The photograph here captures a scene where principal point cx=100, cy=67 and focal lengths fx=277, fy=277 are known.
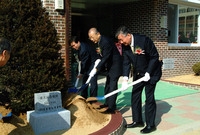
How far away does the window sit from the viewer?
11.5m

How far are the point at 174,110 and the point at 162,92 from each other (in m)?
2.08

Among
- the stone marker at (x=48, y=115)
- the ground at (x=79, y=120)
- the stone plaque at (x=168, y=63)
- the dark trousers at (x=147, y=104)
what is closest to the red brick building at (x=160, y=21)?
the stone plaque at (x=168, y=63)

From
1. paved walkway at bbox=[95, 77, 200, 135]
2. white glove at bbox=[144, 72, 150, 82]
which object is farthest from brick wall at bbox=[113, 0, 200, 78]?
white glove at bbox=[144, 72, 150, 82]

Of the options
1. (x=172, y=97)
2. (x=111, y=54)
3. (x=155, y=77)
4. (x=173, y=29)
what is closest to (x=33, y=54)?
(x=111, y=54)

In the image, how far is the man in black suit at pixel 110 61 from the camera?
16.8 ft

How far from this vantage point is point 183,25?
11977mm

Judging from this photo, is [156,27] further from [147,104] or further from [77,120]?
[77,120]

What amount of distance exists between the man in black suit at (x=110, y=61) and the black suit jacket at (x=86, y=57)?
0.60m

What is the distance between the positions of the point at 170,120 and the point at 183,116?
480 millimetres

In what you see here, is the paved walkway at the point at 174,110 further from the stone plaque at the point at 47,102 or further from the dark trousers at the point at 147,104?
the stone plaque at the point at 47,102

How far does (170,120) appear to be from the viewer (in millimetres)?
5551

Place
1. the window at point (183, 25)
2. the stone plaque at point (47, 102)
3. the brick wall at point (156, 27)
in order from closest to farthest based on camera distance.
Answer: the stone plaque at point (47, 102), the brick wall at point (156, 27), the window at point (183, 25)

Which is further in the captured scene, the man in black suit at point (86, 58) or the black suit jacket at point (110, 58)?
the man in black suit at point (86, 58)

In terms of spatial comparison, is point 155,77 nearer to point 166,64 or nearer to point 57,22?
point 57,22
